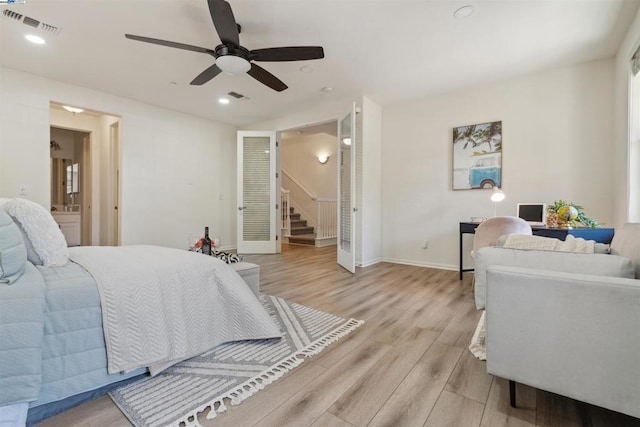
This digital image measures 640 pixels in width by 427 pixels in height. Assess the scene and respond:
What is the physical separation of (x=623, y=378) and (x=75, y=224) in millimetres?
7221

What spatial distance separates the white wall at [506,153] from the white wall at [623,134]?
0.46 ft

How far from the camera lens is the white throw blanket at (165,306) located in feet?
4.63

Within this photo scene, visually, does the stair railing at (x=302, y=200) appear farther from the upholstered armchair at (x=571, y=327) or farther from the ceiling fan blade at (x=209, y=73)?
the upholstered armchair at (x=571, y=327)

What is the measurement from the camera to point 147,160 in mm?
4805

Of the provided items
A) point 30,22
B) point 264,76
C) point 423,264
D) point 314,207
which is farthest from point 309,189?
point 30,22

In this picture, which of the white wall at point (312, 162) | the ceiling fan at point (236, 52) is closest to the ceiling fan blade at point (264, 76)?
the ceiling fan at point (236, 52)

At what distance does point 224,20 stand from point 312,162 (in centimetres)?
617

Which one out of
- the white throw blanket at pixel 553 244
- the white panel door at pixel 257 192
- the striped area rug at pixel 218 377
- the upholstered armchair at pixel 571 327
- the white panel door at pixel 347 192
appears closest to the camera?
the upholstered armchair at pixel 571 327

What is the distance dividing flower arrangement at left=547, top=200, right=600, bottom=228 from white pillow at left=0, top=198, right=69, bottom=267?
165 inches

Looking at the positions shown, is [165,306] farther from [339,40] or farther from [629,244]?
[339,40]

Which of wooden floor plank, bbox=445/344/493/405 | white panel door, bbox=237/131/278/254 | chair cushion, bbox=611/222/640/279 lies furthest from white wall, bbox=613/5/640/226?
white panel door, bbox=237/131/278/254

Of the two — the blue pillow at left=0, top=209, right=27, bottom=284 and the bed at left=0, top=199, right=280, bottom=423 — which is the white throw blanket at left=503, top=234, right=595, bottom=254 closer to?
the bed at left=0, top=199, right=280, bottom=423

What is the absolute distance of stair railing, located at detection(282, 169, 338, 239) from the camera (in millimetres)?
7009

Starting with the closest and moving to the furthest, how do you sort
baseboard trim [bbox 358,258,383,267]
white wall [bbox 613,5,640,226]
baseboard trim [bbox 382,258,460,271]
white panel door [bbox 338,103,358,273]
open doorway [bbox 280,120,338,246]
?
white wall [bbox 613,5,640,226] → white panel door [bbox 338,103,358,273] → baseboard trim [bbox 382,258,460,271] → baseboard trim [bbox 358,258,383,267] → open doorway [bbox 280,120,338,246]
